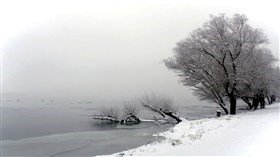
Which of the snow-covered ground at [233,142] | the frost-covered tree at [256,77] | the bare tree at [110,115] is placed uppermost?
the frost-covered tree at [256,77]

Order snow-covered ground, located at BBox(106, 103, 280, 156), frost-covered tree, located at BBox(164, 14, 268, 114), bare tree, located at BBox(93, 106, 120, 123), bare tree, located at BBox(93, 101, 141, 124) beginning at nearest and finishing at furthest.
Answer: snow-covered ground, located at BBox(106, 103, 280, 156) → frost-covered tree, located at BBox(164, 14, 268, 114) → bare tree, located at BBox(93, 101, 141, 124) → bare tree, located at BBox(93, 106, 120, 123)

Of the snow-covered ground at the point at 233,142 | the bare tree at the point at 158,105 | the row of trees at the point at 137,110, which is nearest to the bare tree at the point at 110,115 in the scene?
the row of trees at the point at 137,110

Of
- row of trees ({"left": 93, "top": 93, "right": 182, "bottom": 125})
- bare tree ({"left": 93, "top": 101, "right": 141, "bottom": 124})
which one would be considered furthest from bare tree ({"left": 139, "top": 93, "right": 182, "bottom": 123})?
bare tree ({"left": 93, "top": 101, "right": 141, "bottom": 124})

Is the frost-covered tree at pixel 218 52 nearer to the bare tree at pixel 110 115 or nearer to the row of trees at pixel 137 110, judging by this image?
the row of trees at pixel 137 110

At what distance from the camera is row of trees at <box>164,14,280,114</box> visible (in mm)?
30000

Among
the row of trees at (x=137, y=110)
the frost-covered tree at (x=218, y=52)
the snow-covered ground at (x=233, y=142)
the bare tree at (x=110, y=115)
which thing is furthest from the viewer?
the bare tree at (x=110, y=115)

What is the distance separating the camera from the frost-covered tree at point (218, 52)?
29.9 m

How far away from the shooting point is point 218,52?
30938mm

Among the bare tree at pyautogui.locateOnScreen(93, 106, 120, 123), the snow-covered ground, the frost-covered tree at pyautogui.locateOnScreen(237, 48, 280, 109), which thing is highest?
the frost-covered tree at pyautogui.locateOnScreen(237, 48, 280, 109)

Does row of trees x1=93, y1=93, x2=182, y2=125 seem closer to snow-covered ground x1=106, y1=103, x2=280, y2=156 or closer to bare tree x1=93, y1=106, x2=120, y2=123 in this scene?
bare tree x1=93, y1=106, x2=120, y2=123

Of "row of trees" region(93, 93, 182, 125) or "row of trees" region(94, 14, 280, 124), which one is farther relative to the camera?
"row of trees" region(93, 93, 182, 125)

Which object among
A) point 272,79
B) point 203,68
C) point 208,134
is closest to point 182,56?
point 203,68

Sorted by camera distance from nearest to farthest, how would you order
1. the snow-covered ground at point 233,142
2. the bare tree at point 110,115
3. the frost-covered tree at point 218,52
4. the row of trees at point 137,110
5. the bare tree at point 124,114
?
the snow-covered ground at point 233,142, the frost-covered tree at point 218,52, the row of trees at point 137,110, the bare tree at point 124,114, the bare tree at point 110,115

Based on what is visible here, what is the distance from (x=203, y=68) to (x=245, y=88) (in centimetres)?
572
